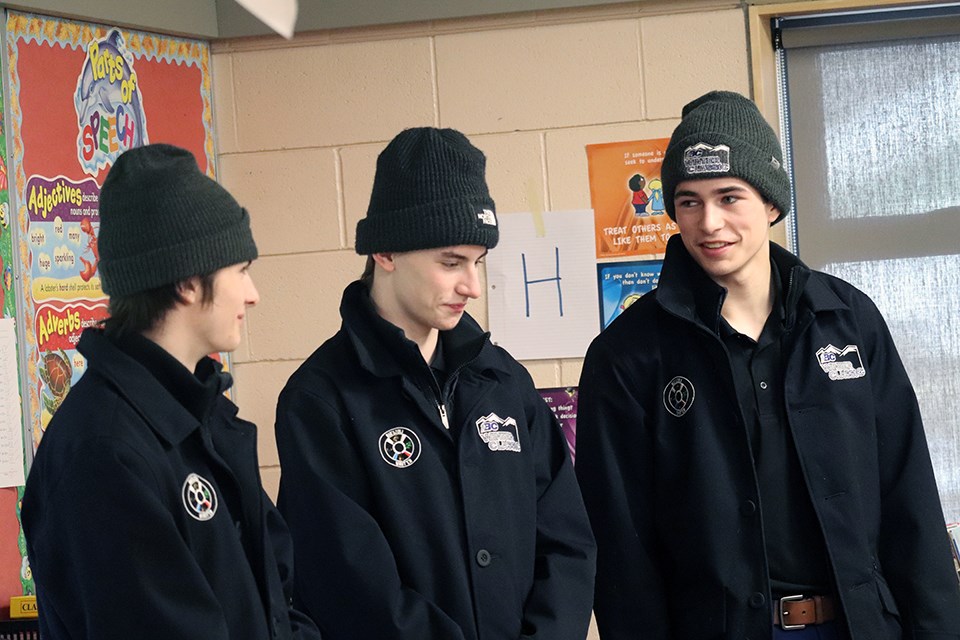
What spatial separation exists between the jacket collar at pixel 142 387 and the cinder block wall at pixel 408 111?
5.41 ft

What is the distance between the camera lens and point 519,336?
3162mm

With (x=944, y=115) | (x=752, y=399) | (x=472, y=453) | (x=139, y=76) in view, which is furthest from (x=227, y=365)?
(x=944, y=115)

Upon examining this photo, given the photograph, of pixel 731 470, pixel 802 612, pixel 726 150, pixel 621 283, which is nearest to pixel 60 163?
pixel 621 283

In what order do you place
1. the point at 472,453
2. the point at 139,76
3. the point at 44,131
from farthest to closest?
the point at 139,76 < the point at 44,131 < the point at 472,453

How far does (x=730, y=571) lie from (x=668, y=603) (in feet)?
0.53

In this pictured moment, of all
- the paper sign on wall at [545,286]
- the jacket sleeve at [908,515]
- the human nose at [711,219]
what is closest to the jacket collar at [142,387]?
the human nose at [711,219]

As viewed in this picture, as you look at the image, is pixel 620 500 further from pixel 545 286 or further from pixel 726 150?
pixel 545 286

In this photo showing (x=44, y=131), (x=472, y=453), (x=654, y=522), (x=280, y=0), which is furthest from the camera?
(x=44, y=131)

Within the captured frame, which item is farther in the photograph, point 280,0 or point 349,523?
point 349,523

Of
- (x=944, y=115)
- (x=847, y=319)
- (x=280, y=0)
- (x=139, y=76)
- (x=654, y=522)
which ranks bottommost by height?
(x=654, y=522)

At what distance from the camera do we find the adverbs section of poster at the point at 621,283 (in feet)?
10.3

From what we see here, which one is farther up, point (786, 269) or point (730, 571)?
point (786, 269)

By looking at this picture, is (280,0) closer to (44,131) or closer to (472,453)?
(472,453)

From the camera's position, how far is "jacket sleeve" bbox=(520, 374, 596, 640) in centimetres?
198
